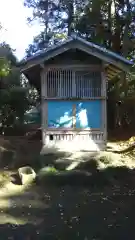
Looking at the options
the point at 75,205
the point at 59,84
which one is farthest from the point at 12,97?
the point at 75,205

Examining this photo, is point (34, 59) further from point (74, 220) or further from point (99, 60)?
point (74, 220)

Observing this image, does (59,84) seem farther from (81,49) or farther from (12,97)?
(12,97)

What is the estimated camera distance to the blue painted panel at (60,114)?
12.0 meters

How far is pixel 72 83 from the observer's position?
12078 mm

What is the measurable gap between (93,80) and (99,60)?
2.39 feet

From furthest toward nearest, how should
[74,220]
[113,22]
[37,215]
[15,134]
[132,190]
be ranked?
1. [15,134]
2. [113,22]
3. [132,190]
4. [37,215]
5. [74,220]

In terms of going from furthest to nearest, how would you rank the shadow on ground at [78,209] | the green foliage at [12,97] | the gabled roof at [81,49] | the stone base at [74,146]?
the green foliage at [12,97] → the stone base at [74,146] → the gabled roof at [81,49] → the shadow on ground at [78,209]

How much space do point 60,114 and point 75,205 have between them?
5367 millimetres

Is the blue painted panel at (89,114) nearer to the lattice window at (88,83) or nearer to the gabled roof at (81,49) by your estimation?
the lattice window at (88,83)

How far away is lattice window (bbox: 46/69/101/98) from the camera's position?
12062mm

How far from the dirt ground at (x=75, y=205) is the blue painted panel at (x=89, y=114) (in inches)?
53.9

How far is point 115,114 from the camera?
2080 centimetres

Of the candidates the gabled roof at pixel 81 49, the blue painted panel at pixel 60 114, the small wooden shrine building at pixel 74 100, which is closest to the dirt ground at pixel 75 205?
the small wooden shrine building at pixel 74 100

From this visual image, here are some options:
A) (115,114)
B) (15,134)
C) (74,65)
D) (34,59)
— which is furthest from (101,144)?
(15,134)
